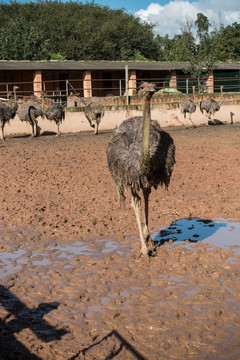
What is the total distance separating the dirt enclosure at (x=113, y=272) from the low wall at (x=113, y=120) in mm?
11689

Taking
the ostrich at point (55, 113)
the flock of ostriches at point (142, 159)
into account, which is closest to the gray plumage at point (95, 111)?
the ostrich at point (55, 113)

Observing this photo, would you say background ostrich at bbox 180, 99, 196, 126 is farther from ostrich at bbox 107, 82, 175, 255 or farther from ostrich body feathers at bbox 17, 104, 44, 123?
ostrich at bbox 107, 82, 175, 255

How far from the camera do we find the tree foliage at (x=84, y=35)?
1672 inches

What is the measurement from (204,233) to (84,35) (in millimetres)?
44619

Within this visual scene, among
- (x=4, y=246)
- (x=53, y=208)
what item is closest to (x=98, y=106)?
(x=53, y=208)

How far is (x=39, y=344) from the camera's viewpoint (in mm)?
→ 4359

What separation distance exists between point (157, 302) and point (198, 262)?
49.4 inches

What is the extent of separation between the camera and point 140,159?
5.96 metres

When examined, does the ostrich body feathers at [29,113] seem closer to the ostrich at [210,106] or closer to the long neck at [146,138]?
the ostrich at [210,106]

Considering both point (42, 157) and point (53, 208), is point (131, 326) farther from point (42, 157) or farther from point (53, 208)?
point (42, 157)

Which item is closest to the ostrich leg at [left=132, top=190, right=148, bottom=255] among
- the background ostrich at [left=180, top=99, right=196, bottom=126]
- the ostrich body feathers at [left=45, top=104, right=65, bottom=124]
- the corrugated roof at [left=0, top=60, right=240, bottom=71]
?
the ostrich body feathers at [left=45, top=104, right=65, bottom=124]

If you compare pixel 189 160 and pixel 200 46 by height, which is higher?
pixel 200 46

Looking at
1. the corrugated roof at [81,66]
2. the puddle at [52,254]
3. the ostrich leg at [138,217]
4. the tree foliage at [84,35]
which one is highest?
the tree foliage at [84,35]

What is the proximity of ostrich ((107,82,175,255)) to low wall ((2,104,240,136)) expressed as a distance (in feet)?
48.8
